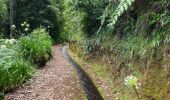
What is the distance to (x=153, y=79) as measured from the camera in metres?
7.18

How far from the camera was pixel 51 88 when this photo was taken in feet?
27.1

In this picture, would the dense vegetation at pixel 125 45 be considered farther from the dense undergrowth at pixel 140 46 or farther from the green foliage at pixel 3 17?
the green foliage at pixel 3 17

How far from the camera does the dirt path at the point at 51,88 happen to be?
293 inches

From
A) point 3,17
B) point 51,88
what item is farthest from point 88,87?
point 3,17

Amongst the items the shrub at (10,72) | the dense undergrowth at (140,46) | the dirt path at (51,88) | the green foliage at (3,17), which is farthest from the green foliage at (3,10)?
the shrub at (10,72)

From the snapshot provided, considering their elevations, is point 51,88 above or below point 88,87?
above

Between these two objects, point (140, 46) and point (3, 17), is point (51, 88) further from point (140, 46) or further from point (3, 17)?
point (3, 17)

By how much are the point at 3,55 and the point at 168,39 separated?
13.6 feet

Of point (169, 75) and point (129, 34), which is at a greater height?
point (129, 34)

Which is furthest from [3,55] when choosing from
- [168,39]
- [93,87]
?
[168,39]

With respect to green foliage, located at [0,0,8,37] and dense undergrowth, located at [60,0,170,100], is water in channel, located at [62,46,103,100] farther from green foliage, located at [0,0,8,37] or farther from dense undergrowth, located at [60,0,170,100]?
green foliage, located at [0,0,8,37]

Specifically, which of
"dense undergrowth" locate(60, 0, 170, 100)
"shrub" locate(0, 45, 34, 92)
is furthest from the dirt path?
"dense undergrowth" locate(60, 0, 170, 100)

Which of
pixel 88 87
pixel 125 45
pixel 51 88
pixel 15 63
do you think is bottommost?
pixel 88 87

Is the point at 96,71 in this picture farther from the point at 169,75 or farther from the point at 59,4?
the point at 59,4
